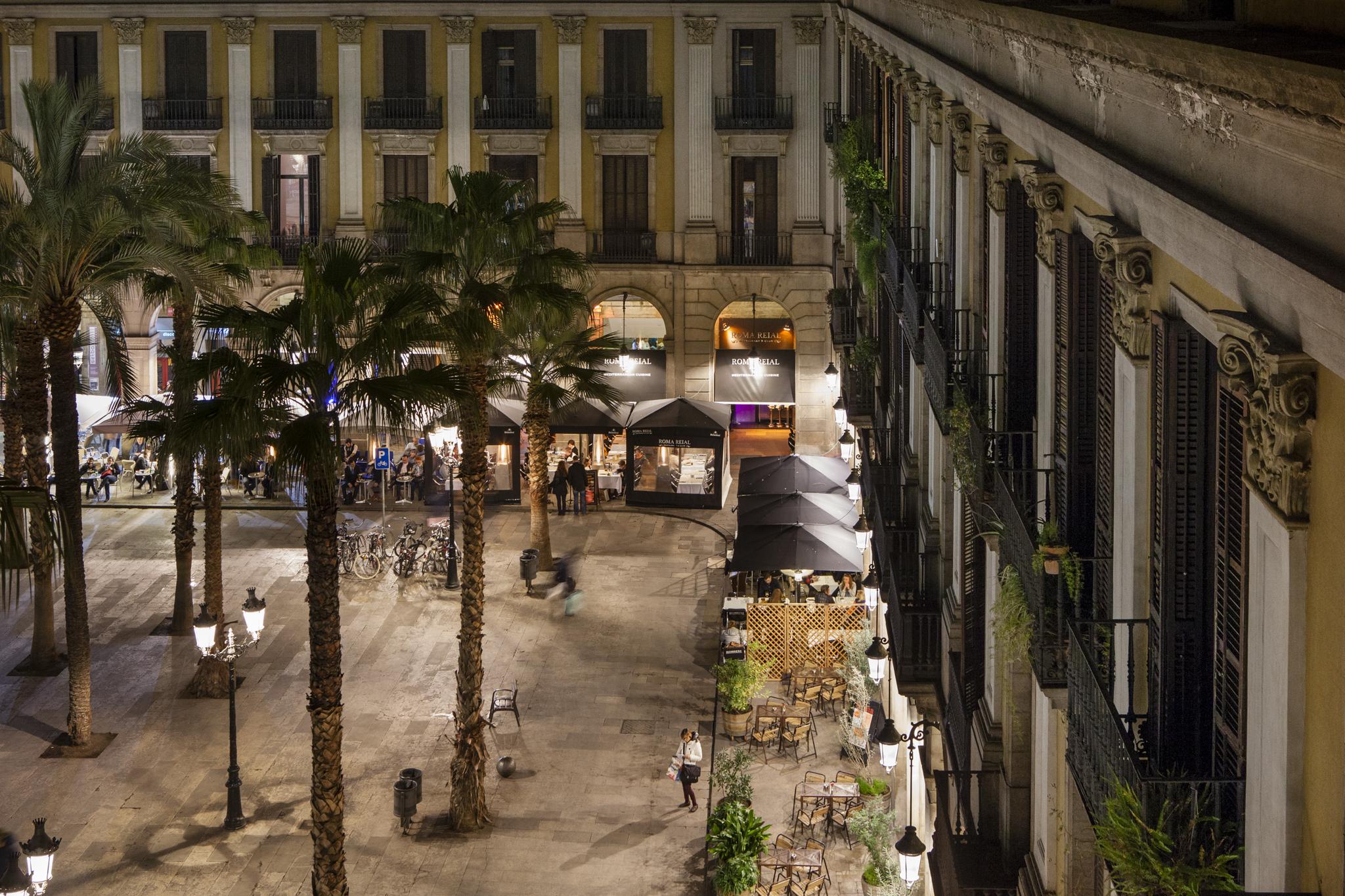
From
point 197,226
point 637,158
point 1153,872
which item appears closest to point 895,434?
point 197,226

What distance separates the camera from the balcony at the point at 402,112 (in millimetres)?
49656

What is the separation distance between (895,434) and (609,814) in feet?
23.7

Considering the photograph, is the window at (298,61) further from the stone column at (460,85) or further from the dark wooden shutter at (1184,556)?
the dark wooden shutter at (1184,556)

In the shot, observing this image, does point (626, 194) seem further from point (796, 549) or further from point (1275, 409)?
point (1275, 409)

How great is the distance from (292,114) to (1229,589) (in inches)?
1786

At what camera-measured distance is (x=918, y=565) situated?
863 inches

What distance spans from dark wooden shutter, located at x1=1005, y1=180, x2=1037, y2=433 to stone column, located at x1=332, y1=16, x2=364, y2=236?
123 feet

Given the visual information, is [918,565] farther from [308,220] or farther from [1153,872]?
[308,220]

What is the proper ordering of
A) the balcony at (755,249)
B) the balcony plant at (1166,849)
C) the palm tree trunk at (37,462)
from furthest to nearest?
the balcony at (755,249) < the palm tree trunk at (37,462) < the balcony plant at (1166,849)

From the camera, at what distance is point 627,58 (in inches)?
1951

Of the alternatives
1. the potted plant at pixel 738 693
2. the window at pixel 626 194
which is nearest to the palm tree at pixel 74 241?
the potted plant at pixel 738 693

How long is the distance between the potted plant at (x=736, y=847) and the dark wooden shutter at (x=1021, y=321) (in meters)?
9.51

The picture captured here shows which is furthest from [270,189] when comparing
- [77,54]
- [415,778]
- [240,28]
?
[415,778]

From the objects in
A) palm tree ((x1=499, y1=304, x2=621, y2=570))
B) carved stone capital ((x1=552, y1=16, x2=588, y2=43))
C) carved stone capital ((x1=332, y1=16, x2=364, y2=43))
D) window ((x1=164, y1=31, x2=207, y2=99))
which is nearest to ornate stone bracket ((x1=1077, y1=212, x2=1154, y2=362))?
palm tree ((x1=499, y1=304, x2=621, y2=570))
